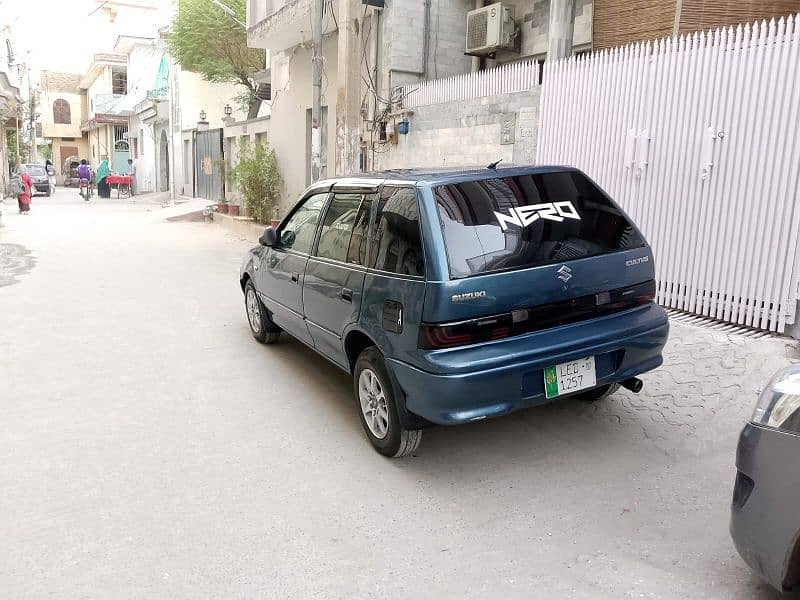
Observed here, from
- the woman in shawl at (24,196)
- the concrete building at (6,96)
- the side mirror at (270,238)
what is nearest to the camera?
the side mirror at (270,238)

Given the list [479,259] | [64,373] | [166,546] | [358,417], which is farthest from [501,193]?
[64,373]

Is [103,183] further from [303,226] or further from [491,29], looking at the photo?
[303,226]

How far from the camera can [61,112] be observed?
201 ft

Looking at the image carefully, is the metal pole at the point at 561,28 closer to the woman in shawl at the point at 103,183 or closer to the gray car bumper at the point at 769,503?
the gray car bumper at the point at 769,503

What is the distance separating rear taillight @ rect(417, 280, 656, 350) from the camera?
350 cm

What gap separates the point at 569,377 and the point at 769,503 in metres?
1.49

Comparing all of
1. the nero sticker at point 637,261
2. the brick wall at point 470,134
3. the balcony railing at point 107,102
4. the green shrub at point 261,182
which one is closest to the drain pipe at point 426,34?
the brick wall at point 470,134

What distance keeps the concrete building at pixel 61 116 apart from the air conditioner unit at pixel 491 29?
5741 cm

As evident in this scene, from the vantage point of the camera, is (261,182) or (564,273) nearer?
(564,273)

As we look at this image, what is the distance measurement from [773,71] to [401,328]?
3.96 m

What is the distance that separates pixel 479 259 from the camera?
3633 millimetres

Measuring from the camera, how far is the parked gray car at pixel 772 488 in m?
2.29

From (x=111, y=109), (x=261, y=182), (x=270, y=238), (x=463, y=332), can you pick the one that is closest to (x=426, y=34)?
(x=261, y=182)

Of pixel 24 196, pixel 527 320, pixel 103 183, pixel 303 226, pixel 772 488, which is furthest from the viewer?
pixel 103 183
